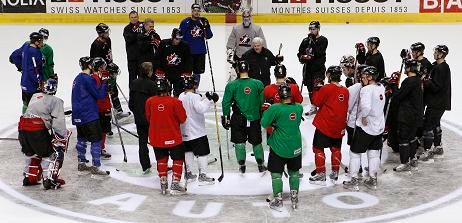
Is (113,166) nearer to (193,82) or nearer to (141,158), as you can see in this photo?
(141,158)

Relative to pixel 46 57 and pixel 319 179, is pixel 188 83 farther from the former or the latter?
pixel 46 57

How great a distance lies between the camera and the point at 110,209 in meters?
7.04

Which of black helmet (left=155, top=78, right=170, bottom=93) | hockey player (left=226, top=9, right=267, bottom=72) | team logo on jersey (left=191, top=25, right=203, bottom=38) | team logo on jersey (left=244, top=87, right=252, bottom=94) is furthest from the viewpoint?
team logo on jersey (left=191, top=25, right=203, bottom=38)

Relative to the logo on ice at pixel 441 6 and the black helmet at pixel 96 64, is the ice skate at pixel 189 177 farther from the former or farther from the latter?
the logo on ice at pixel 441 6

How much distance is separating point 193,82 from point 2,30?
1096 cm

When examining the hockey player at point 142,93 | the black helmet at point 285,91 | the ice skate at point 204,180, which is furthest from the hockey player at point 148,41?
the black helmet at point 285,91

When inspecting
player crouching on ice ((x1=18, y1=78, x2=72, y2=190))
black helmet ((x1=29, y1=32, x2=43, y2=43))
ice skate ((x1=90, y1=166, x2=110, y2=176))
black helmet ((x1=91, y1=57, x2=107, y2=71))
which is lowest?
ice skate ((x1=90, y1=166, x2=110, y2=176))

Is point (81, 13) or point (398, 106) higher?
point (81, 13)

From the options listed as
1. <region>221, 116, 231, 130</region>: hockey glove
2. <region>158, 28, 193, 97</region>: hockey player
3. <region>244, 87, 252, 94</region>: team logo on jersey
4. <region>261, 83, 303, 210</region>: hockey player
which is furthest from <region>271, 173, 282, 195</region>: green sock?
<region>158, 28, 193, 97</region>: hockey player

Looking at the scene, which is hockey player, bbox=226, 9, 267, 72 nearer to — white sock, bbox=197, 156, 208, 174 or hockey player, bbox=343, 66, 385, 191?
white sock, bbox=197, 156, 208, 174

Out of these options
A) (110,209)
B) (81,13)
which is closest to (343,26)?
(81,13)

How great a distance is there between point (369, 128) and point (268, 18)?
10902mm

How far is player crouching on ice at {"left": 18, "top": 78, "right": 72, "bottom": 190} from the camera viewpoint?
7.39 metres

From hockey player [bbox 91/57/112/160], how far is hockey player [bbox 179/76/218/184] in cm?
96
